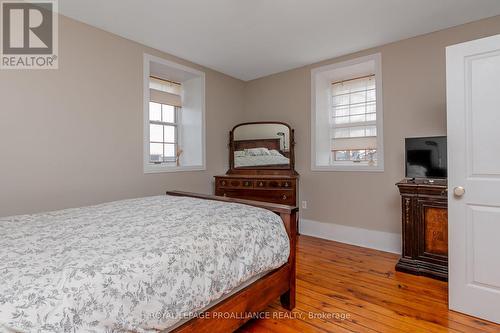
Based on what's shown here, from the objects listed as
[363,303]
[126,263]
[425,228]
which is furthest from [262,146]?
[126,263]

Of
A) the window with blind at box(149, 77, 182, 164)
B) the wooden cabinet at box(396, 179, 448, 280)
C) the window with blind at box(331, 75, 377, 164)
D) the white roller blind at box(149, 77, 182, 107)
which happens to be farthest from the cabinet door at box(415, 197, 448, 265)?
the white roller blind at box(149, 77, 182, 107)

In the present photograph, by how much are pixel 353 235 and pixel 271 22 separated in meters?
2.72

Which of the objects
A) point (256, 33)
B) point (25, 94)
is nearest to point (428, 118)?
point (256, 33)

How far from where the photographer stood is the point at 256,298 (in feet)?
5.29

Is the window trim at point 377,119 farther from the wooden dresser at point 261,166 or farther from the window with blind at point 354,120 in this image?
the wooden dresser at point 261,166

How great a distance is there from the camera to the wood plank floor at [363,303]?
1743 mm

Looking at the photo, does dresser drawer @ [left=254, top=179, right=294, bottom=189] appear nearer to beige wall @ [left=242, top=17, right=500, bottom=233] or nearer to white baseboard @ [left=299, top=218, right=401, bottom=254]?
beige wall @ [left=242, top=17, right=500, bottom=233]

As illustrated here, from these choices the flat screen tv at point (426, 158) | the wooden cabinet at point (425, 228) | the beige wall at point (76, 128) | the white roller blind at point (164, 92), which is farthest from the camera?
the white roller blind at point (164, 92)

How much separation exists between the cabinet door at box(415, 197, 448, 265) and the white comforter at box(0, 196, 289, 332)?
1.55 metres

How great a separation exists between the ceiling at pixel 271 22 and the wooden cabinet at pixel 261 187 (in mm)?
1636

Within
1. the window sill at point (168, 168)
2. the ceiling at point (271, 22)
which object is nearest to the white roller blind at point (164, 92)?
the ceiling at point (271, 22)

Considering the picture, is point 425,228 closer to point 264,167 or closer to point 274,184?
point 274,184

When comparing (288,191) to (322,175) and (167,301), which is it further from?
(167,301)

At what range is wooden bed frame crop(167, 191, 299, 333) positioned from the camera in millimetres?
1323
